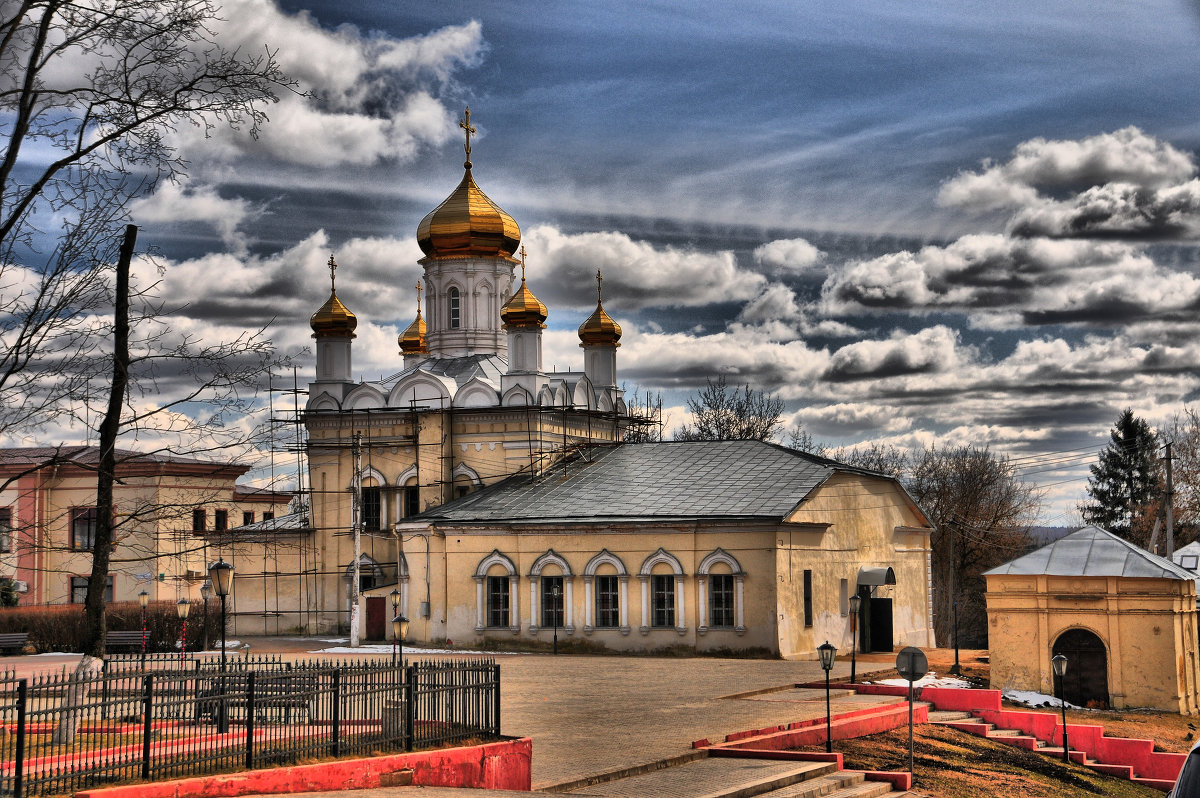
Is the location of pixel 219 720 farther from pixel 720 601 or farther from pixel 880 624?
pixel 880 624

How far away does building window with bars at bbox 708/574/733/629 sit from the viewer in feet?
109

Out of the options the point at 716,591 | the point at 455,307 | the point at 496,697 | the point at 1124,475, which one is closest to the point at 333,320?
the point at 455,307

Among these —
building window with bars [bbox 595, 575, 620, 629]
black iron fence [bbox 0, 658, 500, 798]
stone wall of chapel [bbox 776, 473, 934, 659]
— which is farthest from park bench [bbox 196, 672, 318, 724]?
building window with bars [bbox 595, 575, 620, 629]

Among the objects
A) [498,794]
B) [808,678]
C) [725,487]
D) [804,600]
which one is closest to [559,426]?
[725,487]

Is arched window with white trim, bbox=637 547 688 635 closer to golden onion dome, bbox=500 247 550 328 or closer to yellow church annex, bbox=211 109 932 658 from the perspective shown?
yellow church annex, bbox=211 109 932 658

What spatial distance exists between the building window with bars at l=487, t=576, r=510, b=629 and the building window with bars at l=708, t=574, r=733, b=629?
19.2ft

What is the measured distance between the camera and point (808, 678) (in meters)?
27.2

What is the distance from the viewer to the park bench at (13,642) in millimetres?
34469

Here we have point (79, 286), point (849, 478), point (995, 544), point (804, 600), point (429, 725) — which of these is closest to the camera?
point (79, 286)

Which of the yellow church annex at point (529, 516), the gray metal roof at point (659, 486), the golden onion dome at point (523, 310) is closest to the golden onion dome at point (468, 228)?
the yellow church annex at point (529, 516)

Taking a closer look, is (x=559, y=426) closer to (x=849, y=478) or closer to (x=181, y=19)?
(x=849, y=478)

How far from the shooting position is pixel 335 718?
44.5ft

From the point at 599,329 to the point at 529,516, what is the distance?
10398 millimetres

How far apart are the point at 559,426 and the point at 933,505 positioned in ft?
94.7
